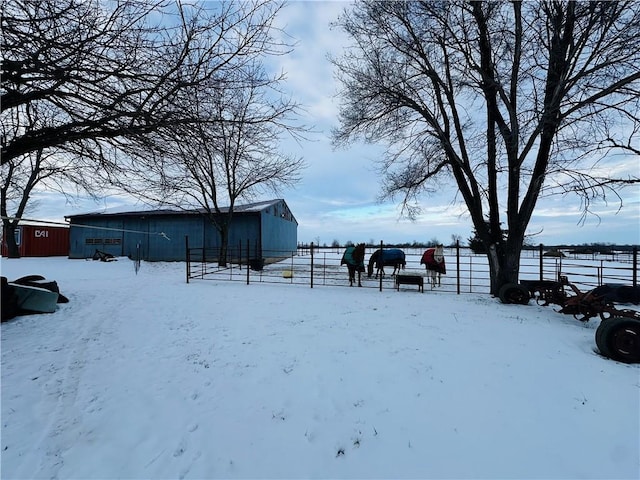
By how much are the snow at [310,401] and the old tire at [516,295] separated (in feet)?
8.55

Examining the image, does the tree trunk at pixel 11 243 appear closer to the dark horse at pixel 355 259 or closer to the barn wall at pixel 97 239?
the barn wall at pixel 97 239

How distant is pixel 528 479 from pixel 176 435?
3127 mm

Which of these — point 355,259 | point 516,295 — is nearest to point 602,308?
point 516,295

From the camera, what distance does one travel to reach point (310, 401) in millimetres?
3330

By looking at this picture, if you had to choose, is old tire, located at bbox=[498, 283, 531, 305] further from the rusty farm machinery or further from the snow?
the snow

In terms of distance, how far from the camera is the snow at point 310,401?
8.15ft

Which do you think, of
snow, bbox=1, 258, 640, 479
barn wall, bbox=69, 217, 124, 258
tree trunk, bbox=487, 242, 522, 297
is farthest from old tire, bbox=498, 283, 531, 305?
barn wall, bbox=69, 217, 124, 258

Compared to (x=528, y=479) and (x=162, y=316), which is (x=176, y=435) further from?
(x=162, y=316)

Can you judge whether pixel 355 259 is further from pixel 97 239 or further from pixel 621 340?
pixel 97 239

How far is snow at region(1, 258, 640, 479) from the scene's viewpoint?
8.15 feet

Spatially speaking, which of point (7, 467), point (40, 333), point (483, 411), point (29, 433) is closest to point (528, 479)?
point (483, 411)

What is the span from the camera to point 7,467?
92.6 inches

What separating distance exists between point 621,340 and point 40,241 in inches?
1509

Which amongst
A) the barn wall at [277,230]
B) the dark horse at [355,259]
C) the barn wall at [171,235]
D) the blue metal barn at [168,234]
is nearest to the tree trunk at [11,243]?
the blue metal barn at [168,234]
